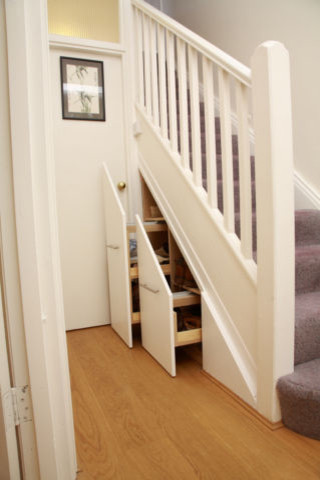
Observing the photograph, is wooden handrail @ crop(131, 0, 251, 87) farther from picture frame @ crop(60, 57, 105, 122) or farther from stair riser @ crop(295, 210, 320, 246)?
stair riser @ crop(295, 210, 320, 246)

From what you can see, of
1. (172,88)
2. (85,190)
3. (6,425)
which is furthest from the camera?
(85,190)

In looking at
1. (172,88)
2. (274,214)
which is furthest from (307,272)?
(172,88)

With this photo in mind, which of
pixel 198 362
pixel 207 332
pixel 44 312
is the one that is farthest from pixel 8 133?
pixel 198 362

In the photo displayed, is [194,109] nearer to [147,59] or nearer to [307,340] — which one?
[147,59]

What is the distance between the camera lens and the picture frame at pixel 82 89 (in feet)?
8.02

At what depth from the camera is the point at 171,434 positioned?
51.3 inches

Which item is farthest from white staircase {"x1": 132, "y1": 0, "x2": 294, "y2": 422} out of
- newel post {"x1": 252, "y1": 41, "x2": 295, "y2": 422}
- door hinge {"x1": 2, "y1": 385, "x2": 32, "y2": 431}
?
door hinge {"x1": 2, "y1": 385, "x2": 32, "y2": 431}

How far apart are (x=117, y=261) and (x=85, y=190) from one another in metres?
0.65

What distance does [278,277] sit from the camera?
4.11 ft

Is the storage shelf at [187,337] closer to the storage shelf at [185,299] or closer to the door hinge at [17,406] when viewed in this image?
the storage shelf at [185,299]

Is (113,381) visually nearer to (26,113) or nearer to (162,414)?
(162,414)

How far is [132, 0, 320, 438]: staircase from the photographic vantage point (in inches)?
48.4

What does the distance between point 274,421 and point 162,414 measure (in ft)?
1.51

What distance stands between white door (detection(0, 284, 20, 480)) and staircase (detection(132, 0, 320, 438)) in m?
0.92
